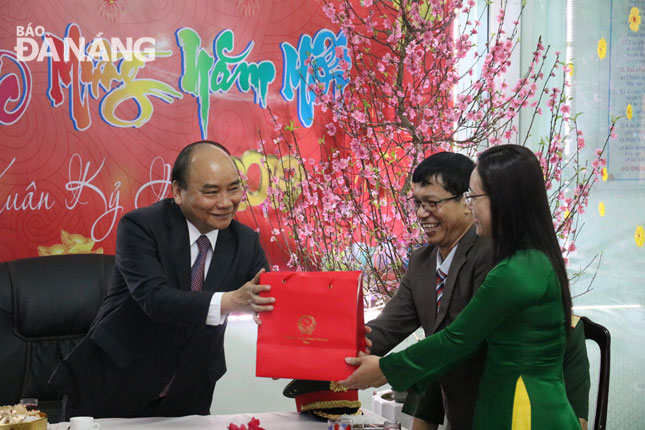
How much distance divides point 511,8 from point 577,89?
66 cm

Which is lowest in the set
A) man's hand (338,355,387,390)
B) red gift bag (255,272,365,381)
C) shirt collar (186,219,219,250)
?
man's hand (338,355,387,390)

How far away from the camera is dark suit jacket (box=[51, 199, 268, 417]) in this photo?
225 centimetres

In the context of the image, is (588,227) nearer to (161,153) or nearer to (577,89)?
(577,89)

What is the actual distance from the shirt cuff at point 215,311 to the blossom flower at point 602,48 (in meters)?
2.41

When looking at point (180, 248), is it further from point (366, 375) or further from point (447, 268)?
point (447, 268)

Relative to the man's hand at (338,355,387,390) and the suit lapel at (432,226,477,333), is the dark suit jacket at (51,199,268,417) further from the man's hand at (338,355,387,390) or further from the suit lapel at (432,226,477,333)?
the suit lapel at (432,226,477,333)

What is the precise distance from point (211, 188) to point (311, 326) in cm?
53

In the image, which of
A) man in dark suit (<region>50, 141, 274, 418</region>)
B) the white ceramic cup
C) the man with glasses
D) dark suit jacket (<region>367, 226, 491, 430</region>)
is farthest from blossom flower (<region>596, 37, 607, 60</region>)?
the white ceramic cup

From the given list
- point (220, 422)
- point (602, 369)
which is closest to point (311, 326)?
point (220, 422)

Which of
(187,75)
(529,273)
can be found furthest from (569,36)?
(529,273)

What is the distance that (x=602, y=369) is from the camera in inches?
90.7

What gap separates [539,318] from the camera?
187 cm

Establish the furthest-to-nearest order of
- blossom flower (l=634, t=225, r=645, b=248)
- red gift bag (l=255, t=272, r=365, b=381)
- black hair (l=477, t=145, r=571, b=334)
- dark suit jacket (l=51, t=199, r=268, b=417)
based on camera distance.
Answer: blossom flower (l=634, t=225, r=645, b=248), dark suit jacket (l=51, t=199, r=268, b=417), red gift bag (l=255, t=272, r=365, b=381), black hair (l=477, t=145, r=571, b=334)

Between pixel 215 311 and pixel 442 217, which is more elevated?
pixel 442 217
